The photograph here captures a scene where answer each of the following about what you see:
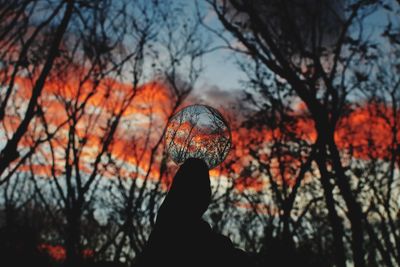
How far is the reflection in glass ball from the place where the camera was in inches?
136

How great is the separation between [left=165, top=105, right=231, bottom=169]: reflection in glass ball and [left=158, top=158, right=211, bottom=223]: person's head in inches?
17.8

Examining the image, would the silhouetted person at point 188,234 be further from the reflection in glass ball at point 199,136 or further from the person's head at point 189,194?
the reflection in glass ball at point 199,136

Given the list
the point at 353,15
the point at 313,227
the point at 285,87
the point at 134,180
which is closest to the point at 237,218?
the point at 313,227

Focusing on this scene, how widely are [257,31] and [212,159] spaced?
6.37m

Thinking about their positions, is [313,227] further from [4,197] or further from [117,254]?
[4,197]

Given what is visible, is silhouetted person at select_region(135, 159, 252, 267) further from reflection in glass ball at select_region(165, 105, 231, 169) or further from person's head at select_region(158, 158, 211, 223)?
reflection in glass ball at select_region(165, 105, 231, 169)

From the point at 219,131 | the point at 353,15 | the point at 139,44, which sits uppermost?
the point at 139,44

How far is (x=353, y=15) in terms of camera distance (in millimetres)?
10164

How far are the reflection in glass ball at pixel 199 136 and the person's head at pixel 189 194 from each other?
45cm

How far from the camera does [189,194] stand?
2.83 metres

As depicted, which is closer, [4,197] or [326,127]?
[326,127]

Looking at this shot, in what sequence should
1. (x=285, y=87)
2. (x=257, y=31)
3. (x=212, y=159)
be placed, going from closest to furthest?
(x=212, y=159) < (x=257, y=31) < (x=285, y=87)

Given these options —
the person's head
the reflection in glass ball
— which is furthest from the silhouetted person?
the reflection in glass ball

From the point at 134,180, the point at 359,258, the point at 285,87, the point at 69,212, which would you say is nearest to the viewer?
the point at 359,258
